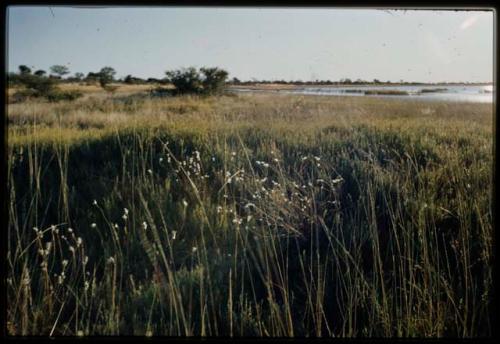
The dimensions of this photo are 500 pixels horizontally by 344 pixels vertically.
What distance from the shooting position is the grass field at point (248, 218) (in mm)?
1774

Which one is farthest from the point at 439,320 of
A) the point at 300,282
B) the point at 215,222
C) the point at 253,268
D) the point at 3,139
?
the point at 3,139

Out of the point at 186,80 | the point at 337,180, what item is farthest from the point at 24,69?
the point at 337,180

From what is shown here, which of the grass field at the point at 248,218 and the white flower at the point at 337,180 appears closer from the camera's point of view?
the grass field at the point at 248,218

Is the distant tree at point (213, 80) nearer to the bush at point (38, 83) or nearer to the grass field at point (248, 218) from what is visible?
the grass field at point (248, 218)

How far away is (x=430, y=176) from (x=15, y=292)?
7.29 ft

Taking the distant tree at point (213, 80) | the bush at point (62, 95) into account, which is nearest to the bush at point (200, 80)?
the distant tree at point (213, 80)

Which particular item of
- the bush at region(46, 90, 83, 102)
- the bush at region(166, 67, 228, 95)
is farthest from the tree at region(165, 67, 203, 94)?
the bush at region(46, 90, 83, 102)

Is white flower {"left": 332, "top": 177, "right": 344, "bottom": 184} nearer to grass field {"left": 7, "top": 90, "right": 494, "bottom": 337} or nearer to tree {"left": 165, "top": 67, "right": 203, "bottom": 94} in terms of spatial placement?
grass field {"left": 7, "top": 90, "right": 494, "bottom": 337}

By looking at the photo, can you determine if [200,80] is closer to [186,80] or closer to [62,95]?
[186,80]

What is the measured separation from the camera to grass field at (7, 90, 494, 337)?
177 centimetres

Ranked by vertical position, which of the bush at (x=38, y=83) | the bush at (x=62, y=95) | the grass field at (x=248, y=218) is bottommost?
the grass field at (x=248, y=218)

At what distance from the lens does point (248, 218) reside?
79.4 inches

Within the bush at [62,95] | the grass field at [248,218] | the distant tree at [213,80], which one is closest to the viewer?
the grass field at [248,218]

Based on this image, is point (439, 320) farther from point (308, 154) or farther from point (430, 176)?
point (308, 154)
